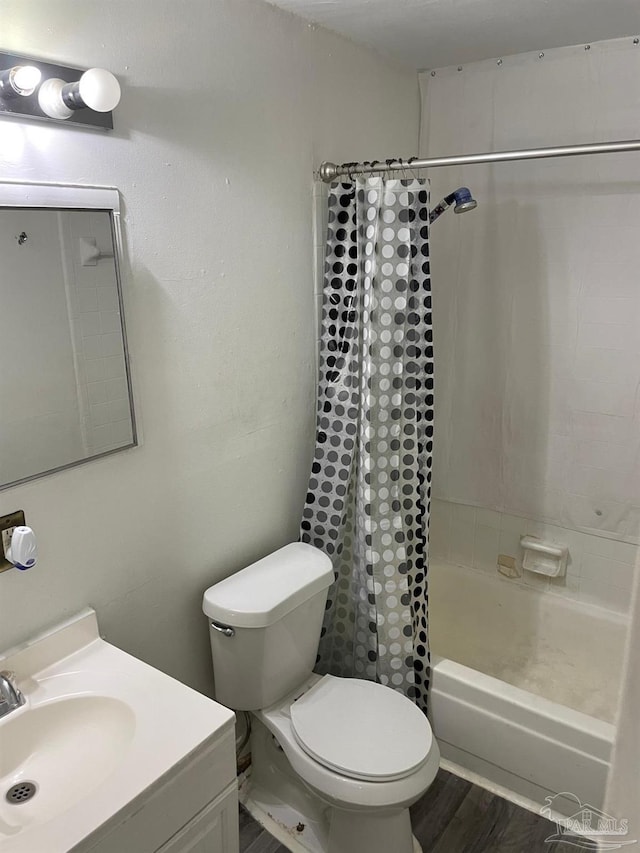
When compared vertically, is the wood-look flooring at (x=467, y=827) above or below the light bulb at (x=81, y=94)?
below

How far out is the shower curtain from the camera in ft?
6.62

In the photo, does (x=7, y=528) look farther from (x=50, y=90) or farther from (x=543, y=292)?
(x=543, y=292)

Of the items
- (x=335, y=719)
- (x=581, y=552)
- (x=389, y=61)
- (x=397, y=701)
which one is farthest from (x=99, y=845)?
(x=389, y=61)

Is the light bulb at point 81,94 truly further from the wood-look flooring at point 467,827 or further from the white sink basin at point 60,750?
the wood-look flooring at point 467,827

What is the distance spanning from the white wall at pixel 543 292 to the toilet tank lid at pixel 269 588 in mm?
1039

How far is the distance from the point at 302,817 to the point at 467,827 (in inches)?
19.6

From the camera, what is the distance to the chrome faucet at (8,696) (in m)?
1.35

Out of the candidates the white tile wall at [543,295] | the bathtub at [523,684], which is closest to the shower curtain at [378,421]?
the bathtub at [523,684]

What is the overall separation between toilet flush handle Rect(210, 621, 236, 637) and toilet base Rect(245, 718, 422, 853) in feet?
1.48

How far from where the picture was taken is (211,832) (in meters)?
1.40

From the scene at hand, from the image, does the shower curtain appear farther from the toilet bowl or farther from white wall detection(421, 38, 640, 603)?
white wall detection(421, 38, 640, 603)

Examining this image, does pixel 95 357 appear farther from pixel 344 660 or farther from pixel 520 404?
pixel 520 404

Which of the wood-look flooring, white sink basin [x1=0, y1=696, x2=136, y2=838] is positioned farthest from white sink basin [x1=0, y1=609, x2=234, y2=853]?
the wood-look flooring

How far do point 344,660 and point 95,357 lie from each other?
1.37 meters
